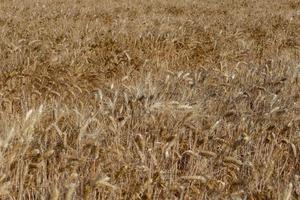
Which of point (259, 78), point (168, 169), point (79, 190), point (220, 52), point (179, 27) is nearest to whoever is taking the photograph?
point (79, 190)

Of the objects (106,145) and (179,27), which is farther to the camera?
(179,27)

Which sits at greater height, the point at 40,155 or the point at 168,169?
the point at 40,155

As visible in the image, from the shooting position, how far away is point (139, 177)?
1925 millimetres

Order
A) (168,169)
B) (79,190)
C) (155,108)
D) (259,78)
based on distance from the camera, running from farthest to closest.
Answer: (259,78), (155,108), (168,169), (79,190)

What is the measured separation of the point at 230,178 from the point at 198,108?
0.65 metres

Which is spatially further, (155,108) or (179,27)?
(179,27)

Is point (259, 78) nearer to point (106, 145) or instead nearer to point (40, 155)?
point (106, 145)

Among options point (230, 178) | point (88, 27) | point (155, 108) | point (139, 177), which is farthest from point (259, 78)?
point (88, 27)

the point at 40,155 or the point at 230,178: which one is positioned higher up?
the point at 40,155

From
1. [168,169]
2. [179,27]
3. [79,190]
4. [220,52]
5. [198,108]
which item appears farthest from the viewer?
[179,27]

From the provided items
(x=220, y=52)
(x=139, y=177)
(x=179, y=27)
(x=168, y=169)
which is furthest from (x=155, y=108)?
(x=179, y=27)

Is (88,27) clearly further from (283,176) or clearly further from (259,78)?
(283,176)

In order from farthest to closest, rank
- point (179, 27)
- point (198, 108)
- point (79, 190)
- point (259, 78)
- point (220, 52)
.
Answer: point (179, 27) < point (220, 52) < point (259, 78) < point (198, 108) < point (79, 190)

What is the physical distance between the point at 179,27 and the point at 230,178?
445 cm
